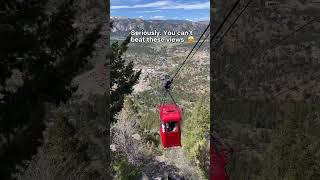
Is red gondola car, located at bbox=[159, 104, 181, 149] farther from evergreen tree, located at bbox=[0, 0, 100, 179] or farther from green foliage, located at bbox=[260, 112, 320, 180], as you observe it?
evergreen tree, located at bbox=[0, 0, 100, 179]

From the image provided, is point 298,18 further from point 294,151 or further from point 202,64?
point 202,64

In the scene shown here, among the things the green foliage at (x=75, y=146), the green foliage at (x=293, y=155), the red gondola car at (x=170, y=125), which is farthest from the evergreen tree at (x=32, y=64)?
the red gondola car at (x=170, y=125)

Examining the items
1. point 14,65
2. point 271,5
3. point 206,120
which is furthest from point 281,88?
point 206,120

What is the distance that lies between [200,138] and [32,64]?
2117cm

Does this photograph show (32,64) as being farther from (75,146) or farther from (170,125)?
(170,125)

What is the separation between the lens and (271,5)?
44.2 ft

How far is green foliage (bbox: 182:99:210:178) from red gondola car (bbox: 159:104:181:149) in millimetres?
9064

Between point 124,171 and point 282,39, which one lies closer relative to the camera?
point 282,39

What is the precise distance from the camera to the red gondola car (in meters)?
20.8

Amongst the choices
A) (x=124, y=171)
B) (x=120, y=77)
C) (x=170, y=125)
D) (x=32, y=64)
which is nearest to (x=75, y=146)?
(x=32, y=64)

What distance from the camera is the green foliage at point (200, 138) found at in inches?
1234

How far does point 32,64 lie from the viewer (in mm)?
12375

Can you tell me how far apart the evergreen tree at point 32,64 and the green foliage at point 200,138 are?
1897 cm

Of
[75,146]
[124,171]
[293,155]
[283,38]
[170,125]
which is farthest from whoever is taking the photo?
[124,171]
